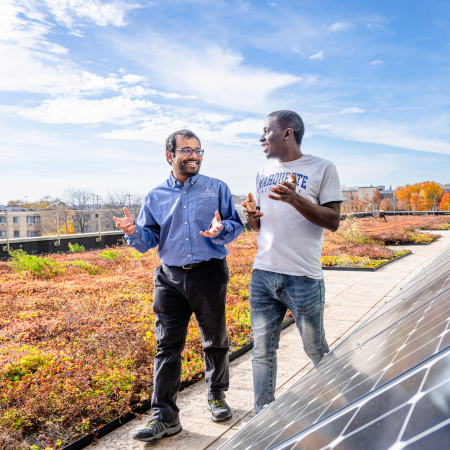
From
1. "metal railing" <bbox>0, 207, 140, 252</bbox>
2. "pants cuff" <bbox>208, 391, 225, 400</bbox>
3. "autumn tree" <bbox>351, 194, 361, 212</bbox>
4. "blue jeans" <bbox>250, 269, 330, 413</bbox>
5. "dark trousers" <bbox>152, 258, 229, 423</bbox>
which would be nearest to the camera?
"blue jeans" <bbox>250, 269, 330, 413</bbox>

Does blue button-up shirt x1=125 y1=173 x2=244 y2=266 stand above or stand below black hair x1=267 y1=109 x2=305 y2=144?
below

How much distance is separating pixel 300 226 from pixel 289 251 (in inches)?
7.2

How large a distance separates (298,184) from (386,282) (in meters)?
7.31

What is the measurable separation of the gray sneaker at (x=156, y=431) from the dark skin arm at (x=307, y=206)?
185 centimetres

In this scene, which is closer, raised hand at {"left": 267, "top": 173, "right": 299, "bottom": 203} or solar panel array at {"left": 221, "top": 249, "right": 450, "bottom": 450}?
solar panel array at {"left": 221, "top": 249, "right": 450, "bottom": 450}

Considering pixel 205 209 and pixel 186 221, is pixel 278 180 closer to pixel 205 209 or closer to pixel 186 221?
pixel 205 209

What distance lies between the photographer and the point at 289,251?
2.74 metres

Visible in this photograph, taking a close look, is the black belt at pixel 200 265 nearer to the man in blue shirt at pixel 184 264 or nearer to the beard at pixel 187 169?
the man in blue shirt at pixel 184 264

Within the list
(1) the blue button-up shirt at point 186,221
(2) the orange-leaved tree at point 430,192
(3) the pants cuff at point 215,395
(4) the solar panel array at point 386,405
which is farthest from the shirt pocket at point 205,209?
(2) the orange-leaved tree at point 430,192

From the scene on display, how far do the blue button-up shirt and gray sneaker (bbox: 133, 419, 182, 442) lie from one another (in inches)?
46.3

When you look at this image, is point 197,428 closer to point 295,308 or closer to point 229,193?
point 295,308

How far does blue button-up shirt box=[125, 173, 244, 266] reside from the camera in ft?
10.4

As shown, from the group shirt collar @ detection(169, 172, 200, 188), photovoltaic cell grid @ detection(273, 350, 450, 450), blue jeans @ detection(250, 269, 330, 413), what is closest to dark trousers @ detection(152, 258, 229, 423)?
blue jeans @ detection(250, 269, 330, 413)

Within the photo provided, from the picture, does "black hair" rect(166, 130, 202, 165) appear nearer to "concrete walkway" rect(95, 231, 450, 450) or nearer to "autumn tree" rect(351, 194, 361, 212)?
"concrete walkway" rect(95, 231, 450, 450)
